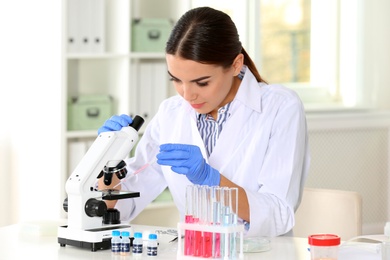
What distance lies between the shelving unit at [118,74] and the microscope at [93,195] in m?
1.64

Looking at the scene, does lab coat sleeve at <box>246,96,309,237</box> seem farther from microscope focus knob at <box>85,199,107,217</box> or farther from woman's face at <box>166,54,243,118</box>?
microscope focus knob at <box>85,199,107,217</box>

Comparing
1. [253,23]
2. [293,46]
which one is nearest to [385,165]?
[293,46]

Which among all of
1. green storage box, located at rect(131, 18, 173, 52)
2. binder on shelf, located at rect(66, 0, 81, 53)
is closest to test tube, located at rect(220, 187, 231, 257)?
binder on shelf, located at rect(66, 0, 81, 53)

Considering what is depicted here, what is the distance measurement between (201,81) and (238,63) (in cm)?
16

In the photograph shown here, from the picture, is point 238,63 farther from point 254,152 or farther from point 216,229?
point 216,229

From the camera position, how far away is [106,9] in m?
4.08

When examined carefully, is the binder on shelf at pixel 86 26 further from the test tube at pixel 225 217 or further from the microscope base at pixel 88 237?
the test tube at pixel 225 217

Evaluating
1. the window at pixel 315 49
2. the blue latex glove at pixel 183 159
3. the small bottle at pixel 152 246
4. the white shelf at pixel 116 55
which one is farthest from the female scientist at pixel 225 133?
the window at pixel 315 49

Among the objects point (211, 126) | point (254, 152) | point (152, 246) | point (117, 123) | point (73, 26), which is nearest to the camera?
point (152, 246)

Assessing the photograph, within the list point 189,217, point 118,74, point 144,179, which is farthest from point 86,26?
point 189,217

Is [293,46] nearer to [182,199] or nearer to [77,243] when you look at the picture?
[182,199]

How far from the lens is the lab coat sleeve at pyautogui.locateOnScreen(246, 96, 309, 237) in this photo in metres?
2.35

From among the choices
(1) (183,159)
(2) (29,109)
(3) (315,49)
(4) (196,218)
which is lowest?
(4) (196,218)

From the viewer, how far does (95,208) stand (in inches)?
85.8
